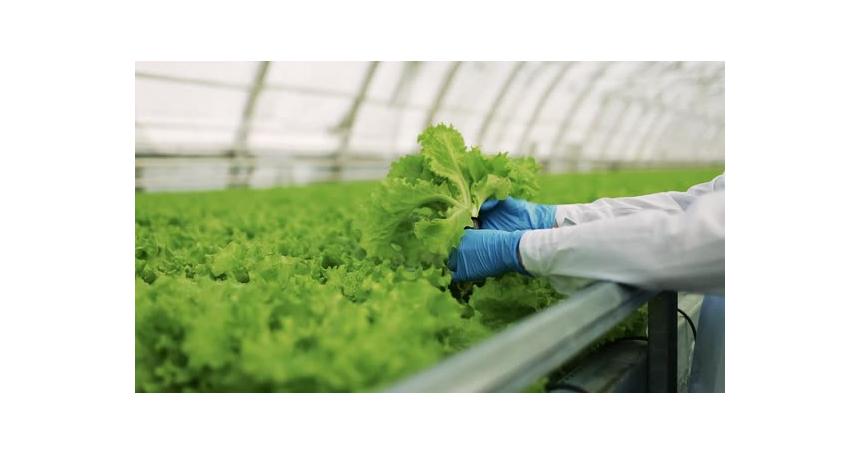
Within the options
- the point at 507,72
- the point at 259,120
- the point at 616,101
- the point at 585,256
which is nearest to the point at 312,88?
the point at 259,120

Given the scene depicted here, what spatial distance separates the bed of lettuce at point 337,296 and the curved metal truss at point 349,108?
10.0 feet

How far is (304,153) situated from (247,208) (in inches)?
332

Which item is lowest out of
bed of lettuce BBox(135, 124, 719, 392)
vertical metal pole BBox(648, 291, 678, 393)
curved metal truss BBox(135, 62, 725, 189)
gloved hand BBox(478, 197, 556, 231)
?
vertical metal pole BBox(648, 291, 678, 393)

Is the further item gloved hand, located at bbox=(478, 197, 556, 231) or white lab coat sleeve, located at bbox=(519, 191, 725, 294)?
gloved hand, located at bbox=(478, 197, 556, 231)

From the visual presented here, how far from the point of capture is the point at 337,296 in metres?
1.84

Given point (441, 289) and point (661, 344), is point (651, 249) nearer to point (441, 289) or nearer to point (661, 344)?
point (661, 344)

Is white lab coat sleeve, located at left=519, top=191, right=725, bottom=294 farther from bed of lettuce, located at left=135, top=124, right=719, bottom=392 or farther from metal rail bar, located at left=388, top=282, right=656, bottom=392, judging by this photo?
bed of lettuce, located at left=135, top=124, right=719, bottom=392

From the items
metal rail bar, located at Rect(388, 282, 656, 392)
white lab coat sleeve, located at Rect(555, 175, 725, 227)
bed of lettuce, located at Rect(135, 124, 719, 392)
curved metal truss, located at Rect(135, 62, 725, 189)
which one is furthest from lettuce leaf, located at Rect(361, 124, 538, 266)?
curved metal truss, located at Rect(135, 62, 725, 189)

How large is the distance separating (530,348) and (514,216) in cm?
142

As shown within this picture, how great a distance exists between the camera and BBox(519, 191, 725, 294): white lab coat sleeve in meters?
2.03

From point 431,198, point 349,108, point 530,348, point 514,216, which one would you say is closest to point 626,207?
point 514,216

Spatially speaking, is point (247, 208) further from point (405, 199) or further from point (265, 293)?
point (265, 293)

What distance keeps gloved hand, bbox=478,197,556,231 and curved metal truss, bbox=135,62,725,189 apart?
2876 mm

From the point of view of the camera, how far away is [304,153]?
45.9 feet
